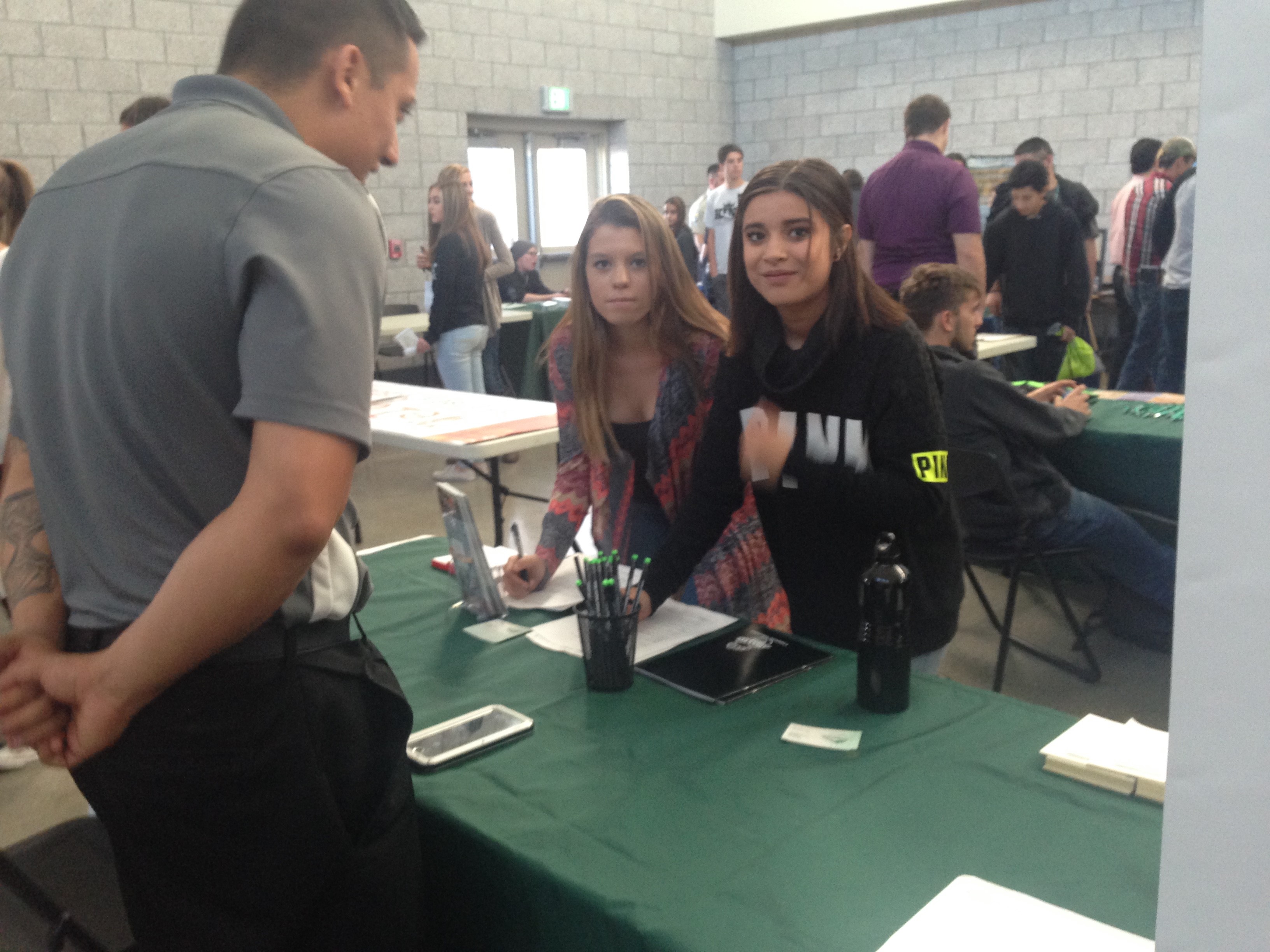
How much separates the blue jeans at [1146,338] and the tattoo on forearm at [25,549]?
5729 millimetres

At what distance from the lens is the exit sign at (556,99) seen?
8.41 metres

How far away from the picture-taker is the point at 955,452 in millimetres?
2578

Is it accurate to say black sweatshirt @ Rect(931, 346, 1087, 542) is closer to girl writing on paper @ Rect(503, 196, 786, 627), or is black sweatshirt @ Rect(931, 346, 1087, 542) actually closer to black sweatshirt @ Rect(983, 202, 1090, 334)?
girl writing on paper @ Rect(503, 196, 786, 627)

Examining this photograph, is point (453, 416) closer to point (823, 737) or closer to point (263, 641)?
point (823, 737)

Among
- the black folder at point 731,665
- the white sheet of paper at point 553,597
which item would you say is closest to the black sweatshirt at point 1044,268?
the white sheet of paper at point 553,597

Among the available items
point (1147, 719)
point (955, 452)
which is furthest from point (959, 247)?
point (1147, 719)

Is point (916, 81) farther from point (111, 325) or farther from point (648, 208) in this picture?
point (111, 325)

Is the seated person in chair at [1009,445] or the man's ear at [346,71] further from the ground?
the man's ear at [346,71]

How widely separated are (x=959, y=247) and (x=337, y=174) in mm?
3352

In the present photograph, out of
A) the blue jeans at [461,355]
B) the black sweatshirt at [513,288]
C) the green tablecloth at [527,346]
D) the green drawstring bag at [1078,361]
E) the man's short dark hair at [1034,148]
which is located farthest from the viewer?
the black sweatshirt at [513,288]

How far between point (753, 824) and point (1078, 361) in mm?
3796

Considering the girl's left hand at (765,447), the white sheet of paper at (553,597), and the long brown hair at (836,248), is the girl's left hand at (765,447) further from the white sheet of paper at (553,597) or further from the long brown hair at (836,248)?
the white sheet of paper at (553,597)

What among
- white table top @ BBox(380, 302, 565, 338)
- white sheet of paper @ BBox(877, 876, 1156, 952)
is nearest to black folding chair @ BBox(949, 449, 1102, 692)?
white sheet of paper @ BBox(877, 876, 1156, 952)

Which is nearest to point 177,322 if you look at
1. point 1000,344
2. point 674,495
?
point 674,495
